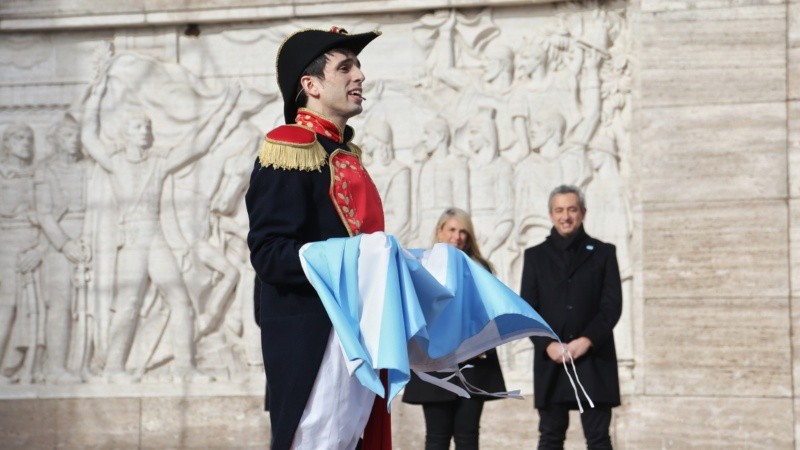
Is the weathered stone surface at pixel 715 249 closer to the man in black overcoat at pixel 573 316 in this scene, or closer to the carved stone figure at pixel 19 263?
the man in black overcoat at pixel 573 316

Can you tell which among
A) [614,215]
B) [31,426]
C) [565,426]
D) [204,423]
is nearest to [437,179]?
→ [614,215]

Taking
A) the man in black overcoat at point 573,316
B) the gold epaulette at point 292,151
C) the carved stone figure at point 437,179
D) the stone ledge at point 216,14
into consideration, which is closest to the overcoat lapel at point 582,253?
the man in black overcoat at point 573,316

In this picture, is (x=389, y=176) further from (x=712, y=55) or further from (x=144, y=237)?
(x=712, y=55)

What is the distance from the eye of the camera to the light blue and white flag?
401 cm

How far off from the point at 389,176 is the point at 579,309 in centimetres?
305

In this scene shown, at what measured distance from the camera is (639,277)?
9953mm

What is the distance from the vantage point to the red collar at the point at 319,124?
14.6ft

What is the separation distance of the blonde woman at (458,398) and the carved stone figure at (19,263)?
409 cm

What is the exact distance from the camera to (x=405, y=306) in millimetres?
4121

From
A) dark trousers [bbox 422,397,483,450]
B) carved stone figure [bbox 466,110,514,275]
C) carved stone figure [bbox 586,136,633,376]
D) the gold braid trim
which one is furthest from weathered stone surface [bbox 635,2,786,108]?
the gold braid trim

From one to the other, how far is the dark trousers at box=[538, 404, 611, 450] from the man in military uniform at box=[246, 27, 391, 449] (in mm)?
3387

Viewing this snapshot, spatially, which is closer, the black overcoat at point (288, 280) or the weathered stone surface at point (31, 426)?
the black overcoat at point (288, 280)

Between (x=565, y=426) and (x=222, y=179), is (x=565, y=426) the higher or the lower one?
the lower one

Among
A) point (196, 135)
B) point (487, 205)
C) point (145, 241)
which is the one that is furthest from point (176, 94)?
point (487, 205)
